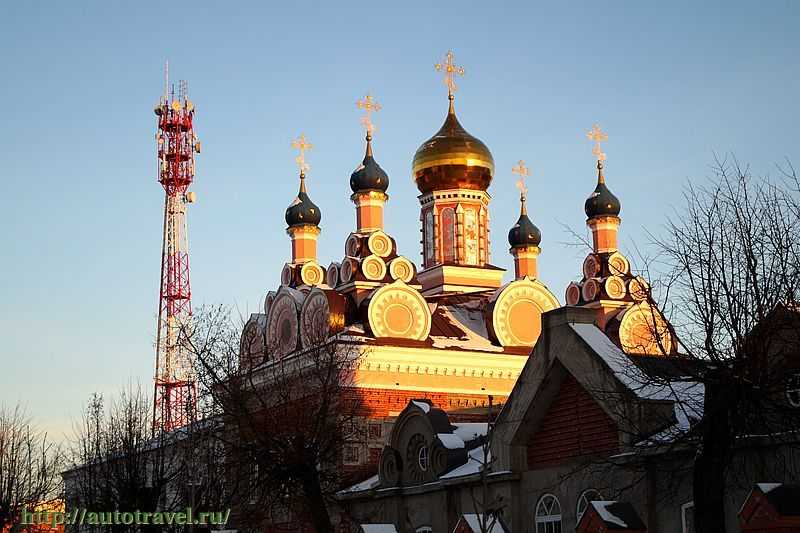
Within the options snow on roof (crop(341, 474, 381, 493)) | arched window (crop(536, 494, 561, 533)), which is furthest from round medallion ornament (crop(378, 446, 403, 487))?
arched window (crop(536, 494, 561, 533))

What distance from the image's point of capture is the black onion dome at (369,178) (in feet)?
124

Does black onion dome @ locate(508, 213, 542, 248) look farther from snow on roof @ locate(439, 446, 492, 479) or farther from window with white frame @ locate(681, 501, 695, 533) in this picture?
window with white frame @ locate(681, 501, 695, 533)

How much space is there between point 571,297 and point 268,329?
30.6 feet

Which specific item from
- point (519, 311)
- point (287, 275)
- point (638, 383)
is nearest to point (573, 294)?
point (519, 311)

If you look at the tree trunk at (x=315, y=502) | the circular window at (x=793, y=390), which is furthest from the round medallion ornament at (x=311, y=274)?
the circular window at (x=793, y=390)

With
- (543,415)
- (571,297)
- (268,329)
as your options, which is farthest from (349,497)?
(571,297)

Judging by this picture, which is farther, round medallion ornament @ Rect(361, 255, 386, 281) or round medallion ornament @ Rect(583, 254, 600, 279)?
round medallion ornament @ Rect(583, 254, 600, 279)

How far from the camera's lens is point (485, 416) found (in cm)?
3303

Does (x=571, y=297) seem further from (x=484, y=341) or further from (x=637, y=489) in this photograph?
(x=637, y=489)

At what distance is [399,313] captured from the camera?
114 feet

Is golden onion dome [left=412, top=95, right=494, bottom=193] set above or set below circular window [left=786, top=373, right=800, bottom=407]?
above

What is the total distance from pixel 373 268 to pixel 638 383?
20.0 m

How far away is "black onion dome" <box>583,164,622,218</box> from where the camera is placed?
1585 inches

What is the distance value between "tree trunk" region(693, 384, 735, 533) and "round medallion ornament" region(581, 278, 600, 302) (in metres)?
25.7
